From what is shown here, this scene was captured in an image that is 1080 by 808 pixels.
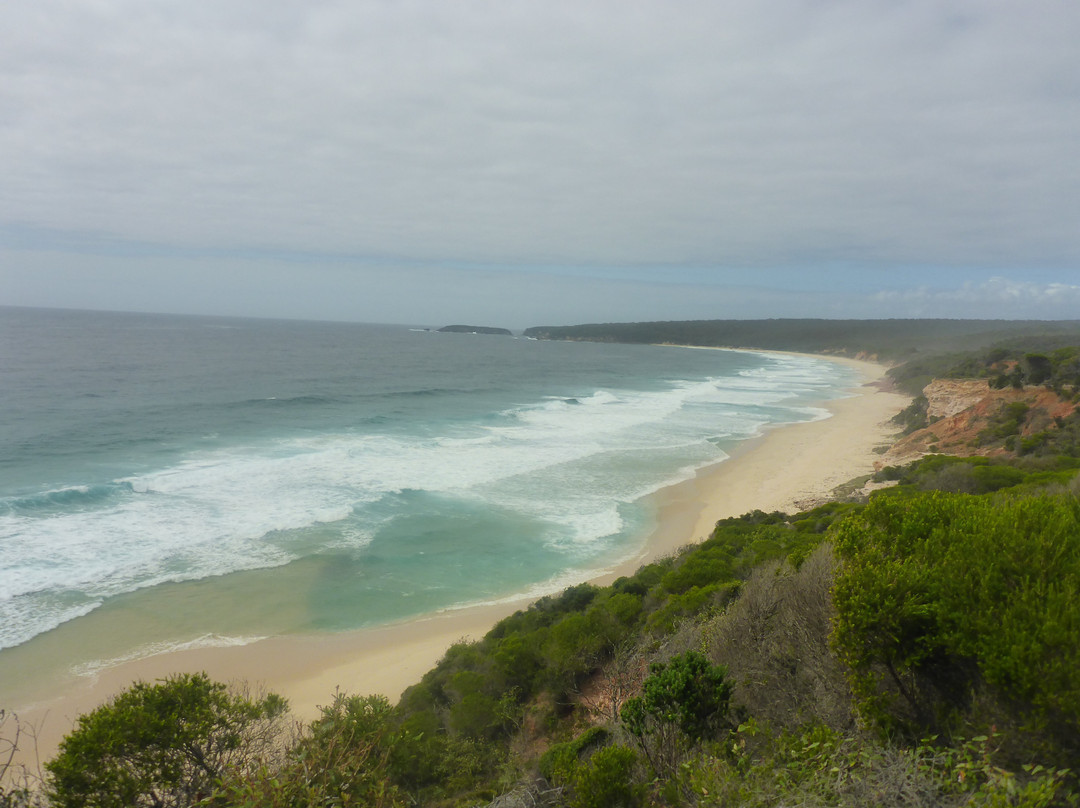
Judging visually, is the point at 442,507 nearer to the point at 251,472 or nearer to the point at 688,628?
the point at 251,472

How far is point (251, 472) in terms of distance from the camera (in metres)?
26.0

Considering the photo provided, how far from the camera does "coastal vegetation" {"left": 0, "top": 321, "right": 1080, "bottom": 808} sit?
4.70m

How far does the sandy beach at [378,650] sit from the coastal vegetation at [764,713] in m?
1.51

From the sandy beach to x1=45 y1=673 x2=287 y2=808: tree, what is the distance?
225cm

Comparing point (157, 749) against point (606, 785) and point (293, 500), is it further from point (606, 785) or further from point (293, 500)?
point (293, 500)

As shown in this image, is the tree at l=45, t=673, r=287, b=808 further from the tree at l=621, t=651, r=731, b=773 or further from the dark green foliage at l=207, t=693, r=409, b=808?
the tree at l=621, t=651, r=731, b=773

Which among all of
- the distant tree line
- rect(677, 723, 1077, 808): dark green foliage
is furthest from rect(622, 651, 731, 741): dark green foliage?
the distant tree line

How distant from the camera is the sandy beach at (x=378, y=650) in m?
11.8

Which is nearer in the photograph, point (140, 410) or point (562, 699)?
point (562, 699)

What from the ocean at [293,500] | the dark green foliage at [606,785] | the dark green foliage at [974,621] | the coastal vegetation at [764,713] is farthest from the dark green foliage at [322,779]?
the ocean at [293,500]

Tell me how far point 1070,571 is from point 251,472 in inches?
1066

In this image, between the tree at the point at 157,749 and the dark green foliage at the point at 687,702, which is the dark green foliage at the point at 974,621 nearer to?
the dark green foliage at the point at 687,702

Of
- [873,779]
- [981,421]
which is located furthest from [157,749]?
[981,421]

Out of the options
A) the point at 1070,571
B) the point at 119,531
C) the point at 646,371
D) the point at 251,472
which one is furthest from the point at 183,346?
the point at 1070,571
